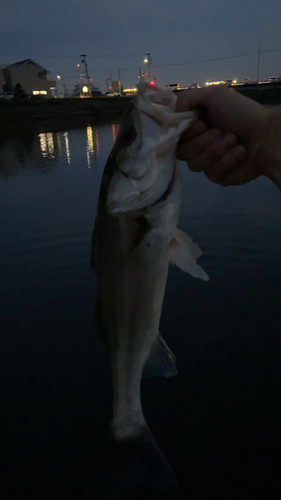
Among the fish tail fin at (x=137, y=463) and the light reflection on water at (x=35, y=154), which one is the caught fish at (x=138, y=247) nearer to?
the fish tail fin at (x=137, y=463)

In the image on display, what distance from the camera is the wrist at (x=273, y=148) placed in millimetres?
2658

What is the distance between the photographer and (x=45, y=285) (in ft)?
20.1

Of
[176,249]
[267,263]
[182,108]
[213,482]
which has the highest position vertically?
[182,108]

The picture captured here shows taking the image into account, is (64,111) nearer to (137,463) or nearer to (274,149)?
(274,149)

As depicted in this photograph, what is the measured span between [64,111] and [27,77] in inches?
794

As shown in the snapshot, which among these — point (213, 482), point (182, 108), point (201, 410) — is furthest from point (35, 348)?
point (182, 108)

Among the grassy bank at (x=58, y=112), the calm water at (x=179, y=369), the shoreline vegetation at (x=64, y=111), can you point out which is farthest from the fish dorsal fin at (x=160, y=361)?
the grassy bank at (x=58, y=112)

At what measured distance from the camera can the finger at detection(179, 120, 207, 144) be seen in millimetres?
2367

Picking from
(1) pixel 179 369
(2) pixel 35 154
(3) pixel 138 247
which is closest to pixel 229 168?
(3) pixel 138 247

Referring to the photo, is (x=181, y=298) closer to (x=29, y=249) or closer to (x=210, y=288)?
(x=210, y=288)

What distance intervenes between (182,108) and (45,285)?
4.58 m

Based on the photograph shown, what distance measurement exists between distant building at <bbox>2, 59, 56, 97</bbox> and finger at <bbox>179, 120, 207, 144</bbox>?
71.7 metres

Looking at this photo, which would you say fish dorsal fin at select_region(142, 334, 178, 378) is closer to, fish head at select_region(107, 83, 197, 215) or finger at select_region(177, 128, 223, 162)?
fish head at select_region(107, 83, 197, 215)

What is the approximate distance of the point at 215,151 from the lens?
2463 mm
